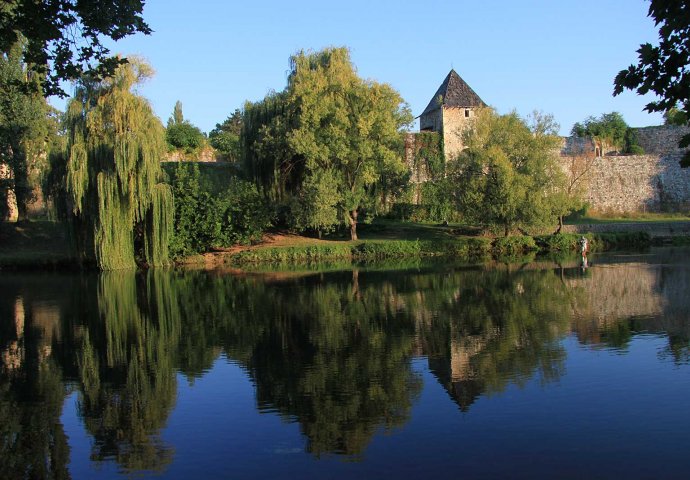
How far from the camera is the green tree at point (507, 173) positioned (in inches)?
1171

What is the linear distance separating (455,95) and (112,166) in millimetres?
24362

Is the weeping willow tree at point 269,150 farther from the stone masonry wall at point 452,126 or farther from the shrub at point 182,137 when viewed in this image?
the shrub at point 182,137

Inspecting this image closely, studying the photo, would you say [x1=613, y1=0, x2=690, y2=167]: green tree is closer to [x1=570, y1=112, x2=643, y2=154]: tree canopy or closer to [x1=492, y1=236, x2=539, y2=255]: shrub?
[x1=492, y1=236, x2=539, y2=255]: shrub

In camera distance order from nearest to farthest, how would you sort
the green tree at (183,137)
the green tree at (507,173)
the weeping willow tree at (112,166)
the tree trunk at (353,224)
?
the weeping willow tree at (112,166), the green tree at (507,173), the tree trunk at (353,224), the green tree at (183,137)

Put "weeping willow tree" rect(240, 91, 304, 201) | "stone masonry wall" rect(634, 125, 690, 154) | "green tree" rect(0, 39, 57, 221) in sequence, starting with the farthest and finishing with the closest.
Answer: "stone masonry wall" rect(634, 125, 690, 154), "weeping willow tree" rect(240, 91, 304, 201), "green tree" rect(0, 39, 57, 221)

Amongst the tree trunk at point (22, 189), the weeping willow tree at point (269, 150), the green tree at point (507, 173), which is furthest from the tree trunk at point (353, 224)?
the tree trunk at point (22, 189)

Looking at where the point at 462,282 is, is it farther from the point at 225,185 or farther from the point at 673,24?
the point at 225,185

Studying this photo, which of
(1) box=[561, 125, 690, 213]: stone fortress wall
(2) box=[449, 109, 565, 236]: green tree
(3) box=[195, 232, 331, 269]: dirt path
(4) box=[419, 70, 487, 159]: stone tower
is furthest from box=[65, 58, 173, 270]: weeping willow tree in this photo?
(1) box=[561, 125, 690, 213]: stone fortress wall

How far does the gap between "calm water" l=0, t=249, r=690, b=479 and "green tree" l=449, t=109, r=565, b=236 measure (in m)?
12.5

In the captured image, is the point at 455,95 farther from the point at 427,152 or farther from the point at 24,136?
the point at 24,136

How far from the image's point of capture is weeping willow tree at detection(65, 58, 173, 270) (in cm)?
2445

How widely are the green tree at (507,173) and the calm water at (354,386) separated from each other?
12503 mm

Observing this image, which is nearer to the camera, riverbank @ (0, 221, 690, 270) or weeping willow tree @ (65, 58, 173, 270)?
weeping willow tree @ (65, 58, 173, 270)

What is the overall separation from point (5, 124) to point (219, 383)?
23.8 meters
